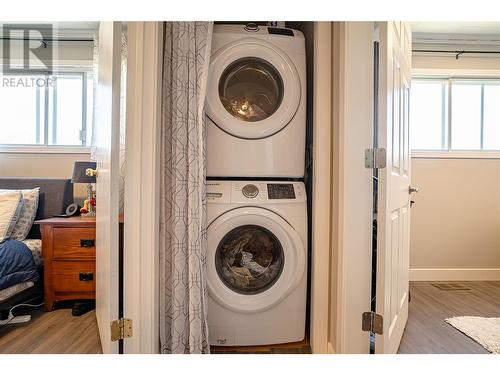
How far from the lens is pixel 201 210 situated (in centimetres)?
146

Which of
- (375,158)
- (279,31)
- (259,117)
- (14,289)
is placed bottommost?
(14,289)

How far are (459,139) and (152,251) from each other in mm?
3081

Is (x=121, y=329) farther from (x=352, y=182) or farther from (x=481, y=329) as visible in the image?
(x=481, y=329)

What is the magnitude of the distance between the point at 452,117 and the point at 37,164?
4044 millimetres

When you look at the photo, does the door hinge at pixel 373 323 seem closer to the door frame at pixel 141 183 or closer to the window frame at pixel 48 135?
the door frame at pixel 141 183

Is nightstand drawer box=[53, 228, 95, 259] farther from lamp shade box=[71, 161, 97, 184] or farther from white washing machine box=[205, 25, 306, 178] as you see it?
white washing machine box=[205, 25, 306, 178]

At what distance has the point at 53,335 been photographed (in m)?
1.74

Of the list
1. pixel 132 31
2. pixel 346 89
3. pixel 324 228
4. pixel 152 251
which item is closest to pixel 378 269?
pixel 324 228

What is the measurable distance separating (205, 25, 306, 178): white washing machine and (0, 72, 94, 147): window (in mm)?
1821

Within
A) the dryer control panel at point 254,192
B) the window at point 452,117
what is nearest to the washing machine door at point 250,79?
the dryer control panel at point 254,192

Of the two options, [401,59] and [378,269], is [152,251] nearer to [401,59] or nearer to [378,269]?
[378,269]

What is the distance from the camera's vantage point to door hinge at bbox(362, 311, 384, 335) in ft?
4.13

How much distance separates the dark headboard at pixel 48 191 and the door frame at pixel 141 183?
1.55m

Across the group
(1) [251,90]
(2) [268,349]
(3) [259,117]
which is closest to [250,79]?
(1) [251,90]
